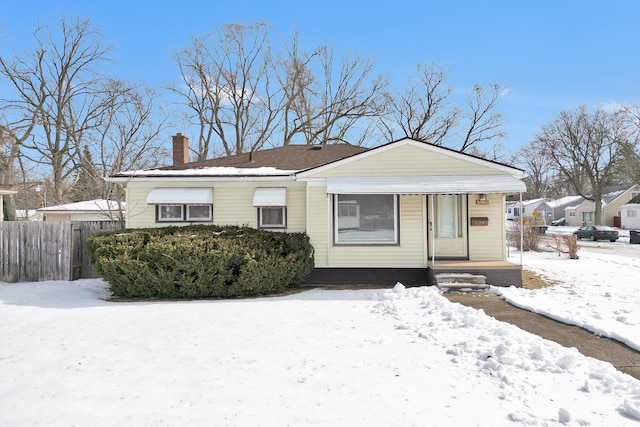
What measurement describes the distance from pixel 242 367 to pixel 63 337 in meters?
3.06

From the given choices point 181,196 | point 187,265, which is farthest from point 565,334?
point 181,196

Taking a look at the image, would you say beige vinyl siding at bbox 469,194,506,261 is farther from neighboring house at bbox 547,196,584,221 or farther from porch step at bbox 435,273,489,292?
neighboring house at bbox 547,196,584,221

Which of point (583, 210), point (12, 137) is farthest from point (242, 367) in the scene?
point (583, 210)

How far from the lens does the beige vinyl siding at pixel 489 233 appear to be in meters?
9.67

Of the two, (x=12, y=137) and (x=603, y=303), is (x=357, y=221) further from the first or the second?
(x=12, y=137)

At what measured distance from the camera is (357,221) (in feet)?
31.8

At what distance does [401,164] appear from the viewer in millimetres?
9562

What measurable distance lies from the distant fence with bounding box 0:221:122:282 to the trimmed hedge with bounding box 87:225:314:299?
83.1 inches

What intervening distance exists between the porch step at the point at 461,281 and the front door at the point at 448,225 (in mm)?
1309

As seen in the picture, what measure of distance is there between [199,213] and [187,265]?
117 inches

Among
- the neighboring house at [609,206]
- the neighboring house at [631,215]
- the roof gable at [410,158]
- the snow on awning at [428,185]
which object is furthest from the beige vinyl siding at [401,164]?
the neighboring house at [609,206]

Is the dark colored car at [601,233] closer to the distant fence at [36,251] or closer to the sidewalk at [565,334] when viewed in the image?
the sidewalk at [565,334]

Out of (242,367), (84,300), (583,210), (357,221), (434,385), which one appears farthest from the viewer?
(583,210)

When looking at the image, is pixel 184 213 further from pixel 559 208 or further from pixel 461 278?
pixel 559 208
